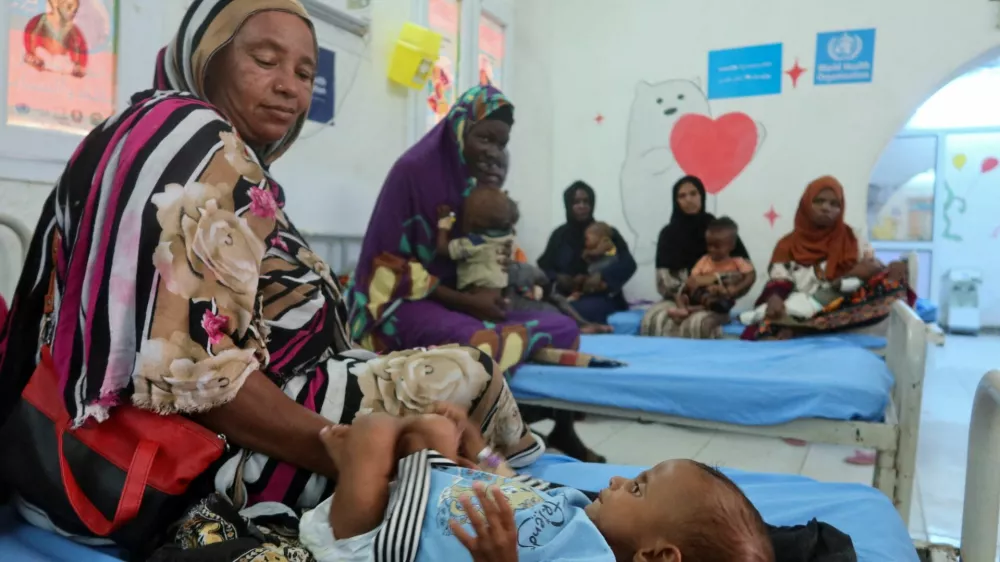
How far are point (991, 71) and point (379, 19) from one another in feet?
25.4

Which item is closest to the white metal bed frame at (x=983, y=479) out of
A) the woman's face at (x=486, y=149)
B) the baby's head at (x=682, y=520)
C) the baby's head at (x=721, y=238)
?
the baby's head at (x=682, y=520)

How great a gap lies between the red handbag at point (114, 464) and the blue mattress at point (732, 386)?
169 cm

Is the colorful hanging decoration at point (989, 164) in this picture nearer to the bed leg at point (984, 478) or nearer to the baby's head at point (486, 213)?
the baby's head at point (486, 213)

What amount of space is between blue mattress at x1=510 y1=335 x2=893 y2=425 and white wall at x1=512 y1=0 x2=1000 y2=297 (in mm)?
2205

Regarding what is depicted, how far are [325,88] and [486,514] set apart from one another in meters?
2.72

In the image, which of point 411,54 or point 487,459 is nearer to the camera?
point 487,459

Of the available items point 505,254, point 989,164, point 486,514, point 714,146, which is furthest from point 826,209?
point 989,164

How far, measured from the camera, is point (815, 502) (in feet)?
4.87

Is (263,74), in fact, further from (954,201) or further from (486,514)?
(954,201)

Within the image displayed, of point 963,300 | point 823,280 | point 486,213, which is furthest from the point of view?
point 963,300

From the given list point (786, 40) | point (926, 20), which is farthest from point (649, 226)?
point (926, 20)

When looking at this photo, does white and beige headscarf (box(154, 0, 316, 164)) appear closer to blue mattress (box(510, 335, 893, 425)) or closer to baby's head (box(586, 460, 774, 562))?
baby's head (box(586, 460, 774, 562))

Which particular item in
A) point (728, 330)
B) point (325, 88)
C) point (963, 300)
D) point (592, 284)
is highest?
point (325, 88)

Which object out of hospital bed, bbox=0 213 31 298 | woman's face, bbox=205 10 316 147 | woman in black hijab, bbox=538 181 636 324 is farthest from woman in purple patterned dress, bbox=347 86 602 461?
woman in black hijab, bbox=538 181 636 324
